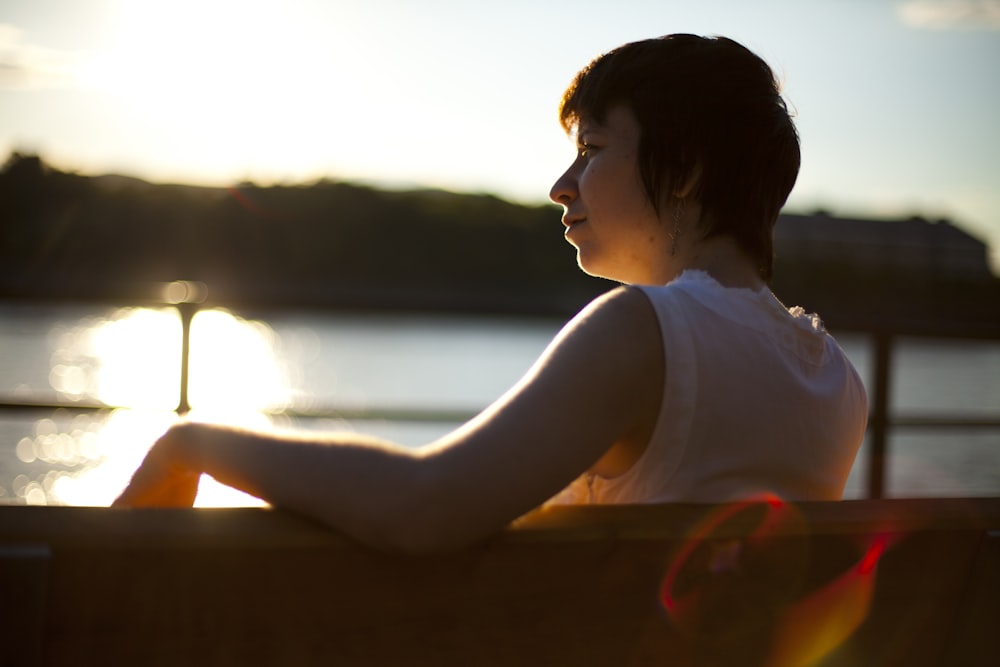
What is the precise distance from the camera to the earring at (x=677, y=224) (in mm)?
1198

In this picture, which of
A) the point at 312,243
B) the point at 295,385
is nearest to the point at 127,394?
the point at 295,385

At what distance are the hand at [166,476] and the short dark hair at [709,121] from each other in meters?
0.63

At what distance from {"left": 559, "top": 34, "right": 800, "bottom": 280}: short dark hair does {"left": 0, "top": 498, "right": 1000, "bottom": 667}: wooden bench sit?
458 millimetres

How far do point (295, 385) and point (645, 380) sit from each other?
27.8 meters

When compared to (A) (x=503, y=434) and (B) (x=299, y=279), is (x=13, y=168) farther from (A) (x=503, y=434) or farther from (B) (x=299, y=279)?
(A) (x=503, y=434)

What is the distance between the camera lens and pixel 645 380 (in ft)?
2.96

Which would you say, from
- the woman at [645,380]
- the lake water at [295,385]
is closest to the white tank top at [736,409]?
the woman at [645,380]

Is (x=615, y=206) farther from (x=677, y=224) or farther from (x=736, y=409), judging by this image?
(x=736, y=409)

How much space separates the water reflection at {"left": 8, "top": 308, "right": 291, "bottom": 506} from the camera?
3.28 metres

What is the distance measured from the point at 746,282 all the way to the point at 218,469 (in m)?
0.66

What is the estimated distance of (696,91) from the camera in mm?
1164

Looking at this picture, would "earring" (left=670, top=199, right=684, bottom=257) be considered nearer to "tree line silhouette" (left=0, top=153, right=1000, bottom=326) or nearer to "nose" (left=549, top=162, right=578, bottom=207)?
"nose" (left=549, top=162, right=578, bottom=207)

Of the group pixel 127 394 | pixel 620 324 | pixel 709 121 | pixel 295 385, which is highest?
pixel 709 121

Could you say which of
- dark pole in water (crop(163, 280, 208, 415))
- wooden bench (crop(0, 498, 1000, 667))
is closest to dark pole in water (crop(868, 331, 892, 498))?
dark pole in water (crop(163, 280, 208, 415))
